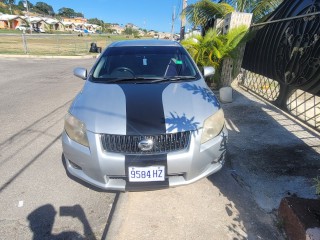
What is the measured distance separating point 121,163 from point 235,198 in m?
1.36

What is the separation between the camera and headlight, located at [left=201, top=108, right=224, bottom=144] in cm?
266

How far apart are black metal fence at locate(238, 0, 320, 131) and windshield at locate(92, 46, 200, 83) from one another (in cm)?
204

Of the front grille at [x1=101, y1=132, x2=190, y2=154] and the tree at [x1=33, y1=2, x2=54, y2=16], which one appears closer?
the front grille at [x1=101, y1=132, x2=190, y2=154]

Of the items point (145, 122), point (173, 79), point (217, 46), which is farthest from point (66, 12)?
point (145, 122)

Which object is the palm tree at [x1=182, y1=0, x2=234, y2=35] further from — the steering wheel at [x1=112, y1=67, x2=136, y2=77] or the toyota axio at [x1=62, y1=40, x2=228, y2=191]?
the toyota axio at [x1=62, y1=40, x2=228, y2=191]

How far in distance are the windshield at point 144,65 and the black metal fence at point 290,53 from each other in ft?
6.71

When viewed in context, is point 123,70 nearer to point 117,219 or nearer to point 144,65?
point 144,65

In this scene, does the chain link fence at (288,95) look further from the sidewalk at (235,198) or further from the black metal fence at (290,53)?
the sidewalk at (235,198)

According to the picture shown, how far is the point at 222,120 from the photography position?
2.92 metres

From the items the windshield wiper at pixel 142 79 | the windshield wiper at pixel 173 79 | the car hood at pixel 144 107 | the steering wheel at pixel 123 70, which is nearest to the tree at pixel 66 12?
the steering wheel at pixel 123 70

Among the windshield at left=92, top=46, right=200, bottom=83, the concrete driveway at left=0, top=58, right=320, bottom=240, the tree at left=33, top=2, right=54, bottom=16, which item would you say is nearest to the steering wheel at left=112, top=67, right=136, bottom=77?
the windshield at left=92, top=46, right=200, bottom=83

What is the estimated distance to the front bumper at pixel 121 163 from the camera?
2.49m

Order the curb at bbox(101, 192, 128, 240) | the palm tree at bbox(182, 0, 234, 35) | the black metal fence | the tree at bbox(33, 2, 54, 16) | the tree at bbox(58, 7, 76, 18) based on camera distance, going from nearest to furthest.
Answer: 1. the curb at bbox(101, 192, 128, 240)
2. the black metal fence
3. the palm tree at bbox(182, 0, 234, 35)
4. the tree at bbox(33, 2, 54, 16)
5. the tree at bbox(58, 7, 76, 18)

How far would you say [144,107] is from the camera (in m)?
2.82
